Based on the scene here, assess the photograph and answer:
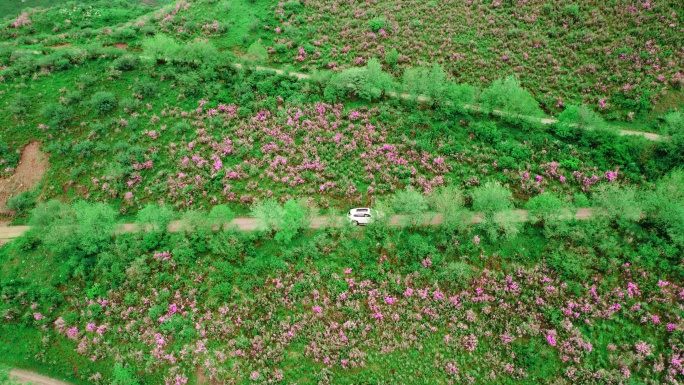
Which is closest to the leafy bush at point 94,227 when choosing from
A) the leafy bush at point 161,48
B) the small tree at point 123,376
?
the small tree at point 123,376

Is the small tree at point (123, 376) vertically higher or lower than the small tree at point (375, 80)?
lower

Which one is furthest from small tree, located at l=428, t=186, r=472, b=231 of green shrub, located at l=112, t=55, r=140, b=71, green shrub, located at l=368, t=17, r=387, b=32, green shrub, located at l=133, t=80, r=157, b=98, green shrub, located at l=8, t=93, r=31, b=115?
green shrub, located at l=8, t=93, r=31, b=115

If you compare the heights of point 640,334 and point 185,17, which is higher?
point 185,17

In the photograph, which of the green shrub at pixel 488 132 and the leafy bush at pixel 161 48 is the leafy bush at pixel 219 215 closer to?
the leafy bush at pixel 161 48

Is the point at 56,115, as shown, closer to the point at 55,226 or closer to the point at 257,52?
the point at 55,226

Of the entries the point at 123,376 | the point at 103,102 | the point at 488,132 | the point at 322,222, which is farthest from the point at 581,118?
the point at 103,102

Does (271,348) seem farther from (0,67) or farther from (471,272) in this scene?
(0,67)

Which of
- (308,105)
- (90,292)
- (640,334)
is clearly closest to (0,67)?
(90,292)
